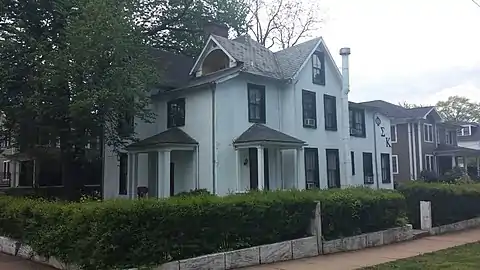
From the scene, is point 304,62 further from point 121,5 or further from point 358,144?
point 121,5

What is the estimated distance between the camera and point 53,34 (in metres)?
19.2

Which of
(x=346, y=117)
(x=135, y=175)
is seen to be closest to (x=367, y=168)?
(x=346, y=117)

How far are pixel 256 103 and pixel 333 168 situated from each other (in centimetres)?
A: 591

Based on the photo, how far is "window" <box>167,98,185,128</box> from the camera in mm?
21359

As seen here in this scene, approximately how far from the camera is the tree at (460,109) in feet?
258

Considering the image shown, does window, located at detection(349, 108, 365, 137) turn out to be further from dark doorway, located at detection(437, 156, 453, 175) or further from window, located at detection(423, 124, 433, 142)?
dark doorway, located at detection(437, 156, 453, 175)

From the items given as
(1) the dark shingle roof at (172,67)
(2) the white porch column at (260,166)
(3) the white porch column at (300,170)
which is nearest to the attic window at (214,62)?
(1) the dark shingle roof at (172,67)

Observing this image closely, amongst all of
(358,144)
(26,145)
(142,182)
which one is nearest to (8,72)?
(26,145)

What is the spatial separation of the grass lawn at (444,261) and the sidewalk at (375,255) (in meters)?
0.45

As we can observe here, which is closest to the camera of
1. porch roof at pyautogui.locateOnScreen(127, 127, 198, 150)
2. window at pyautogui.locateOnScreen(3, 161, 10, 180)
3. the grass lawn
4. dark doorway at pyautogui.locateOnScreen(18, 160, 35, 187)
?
the grass lawn

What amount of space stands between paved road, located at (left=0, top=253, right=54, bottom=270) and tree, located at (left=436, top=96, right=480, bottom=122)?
256 feet

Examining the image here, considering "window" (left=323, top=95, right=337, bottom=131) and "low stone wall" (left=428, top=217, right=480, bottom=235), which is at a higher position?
"window" (left=323, top=95, right=337, bottom=131)

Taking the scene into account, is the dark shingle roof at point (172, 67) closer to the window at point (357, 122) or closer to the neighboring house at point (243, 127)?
the neighboring house at point (243, 127)

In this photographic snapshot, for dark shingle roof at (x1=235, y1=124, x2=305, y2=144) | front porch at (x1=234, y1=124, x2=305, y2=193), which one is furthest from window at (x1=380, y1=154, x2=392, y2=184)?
dark shingle roof at (x1=235, y1=124, x2=305, y2=144)
